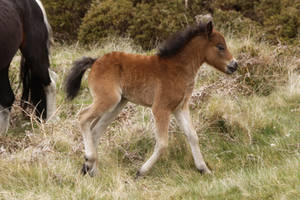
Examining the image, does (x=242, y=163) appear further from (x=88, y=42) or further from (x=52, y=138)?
(x=88, y=42)

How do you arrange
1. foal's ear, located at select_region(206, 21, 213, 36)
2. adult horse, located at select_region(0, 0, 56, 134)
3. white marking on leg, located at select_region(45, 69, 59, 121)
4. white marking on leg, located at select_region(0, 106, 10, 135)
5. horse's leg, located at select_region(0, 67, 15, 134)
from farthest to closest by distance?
1. white marking on leg, located at select_region(45, 69, 59, 121)
2. horse's leg, located at select_region(0, 67, 15, 134)
3. white marking on leg, located at select_region(0, 106, 10, 135)
4. adult horse, located at select_region(0, 0, 56, 134)
5. foal's ear, located at select_region(206, 21, 213, 36)

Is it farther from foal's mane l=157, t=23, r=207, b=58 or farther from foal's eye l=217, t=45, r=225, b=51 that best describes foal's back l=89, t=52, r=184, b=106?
foal's eye l=217, t=45, r=225, b=51

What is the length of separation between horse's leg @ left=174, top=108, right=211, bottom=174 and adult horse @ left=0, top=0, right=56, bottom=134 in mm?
2048

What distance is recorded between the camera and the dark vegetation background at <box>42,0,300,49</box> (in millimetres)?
9125

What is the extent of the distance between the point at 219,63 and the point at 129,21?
5.17 meters

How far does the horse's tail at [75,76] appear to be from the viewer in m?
5.00

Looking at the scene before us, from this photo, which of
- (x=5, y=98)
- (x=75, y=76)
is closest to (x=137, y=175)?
(x=75, y=76)

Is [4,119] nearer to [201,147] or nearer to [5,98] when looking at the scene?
[5,98]

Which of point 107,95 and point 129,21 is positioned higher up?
point 107,95

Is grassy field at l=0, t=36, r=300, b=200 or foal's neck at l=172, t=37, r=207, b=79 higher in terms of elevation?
foal's neck at l=172, t=37, r=207, b=79

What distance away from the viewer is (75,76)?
4.99 meters

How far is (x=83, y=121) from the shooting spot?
4.90 meters

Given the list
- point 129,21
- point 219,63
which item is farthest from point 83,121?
point 129,21

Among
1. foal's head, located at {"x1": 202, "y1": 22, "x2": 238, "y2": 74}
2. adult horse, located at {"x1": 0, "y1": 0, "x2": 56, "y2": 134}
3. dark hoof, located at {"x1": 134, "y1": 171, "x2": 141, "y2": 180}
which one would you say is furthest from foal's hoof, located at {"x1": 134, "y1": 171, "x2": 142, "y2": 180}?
adult horse, located at {"x1": 0, "y1": 0, "x2": 56, "y2": 134}
